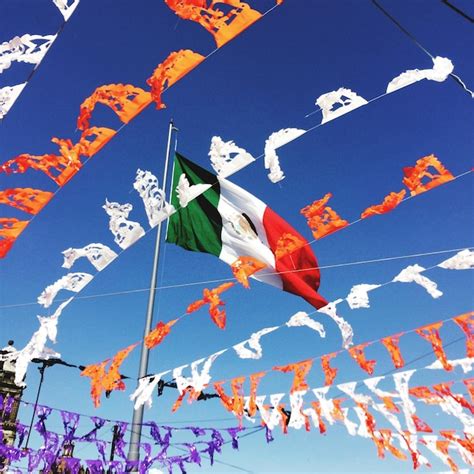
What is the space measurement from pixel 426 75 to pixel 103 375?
19.2ft

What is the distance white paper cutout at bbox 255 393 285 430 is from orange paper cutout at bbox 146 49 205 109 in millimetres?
4675

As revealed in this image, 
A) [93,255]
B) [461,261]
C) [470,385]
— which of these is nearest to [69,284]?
[93,255]

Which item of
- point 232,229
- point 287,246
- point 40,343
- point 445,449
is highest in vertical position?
point 232,229

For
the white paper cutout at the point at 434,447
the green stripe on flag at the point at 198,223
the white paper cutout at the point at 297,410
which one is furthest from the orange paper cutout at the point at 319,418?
the green stripe on flag at the point at 198,223

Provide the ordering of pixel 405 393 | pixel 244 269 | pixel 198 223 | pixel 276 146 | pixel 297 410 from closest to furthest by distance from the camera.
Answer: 1. pixel 276 146
2. pixel 405 393
3. pixel 297 410
4. pixel 244 269
5. pixel 198 223

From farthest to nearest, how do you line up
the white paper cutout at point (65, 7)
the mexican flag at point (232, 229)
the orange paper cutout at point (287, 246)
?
1. the mexican flag at point (232, 229)
2. the orange paper cutout at point (287, 246)
3. the white paper cutout at point (65, 7)

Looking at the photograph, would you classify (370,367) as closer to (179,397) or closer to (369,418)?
(369,418)

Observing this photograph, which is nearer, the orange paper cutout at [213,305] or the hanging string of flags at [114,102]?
the hanging string of flags at [114,102]

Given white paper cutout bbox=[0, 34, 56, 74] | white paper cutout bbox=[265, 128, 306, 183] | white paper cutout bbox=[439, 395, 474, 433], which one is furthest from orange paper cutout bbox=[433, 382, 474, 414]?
white paper cutout bbox=[0, 34, 56, 74]

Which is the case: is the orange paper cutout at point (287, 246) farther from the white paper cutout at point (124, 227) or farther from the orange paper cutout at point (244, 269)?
the white paper cutout at point (124, 227)

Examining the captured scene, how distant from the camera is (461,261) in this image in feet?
17.6

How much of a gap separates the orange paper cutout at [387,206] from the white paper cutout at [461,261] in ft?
3.12

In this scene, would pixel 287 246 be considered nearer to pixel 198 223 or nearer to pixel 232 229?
pixel 232 229

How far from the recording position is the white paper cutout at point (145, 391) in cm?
642
